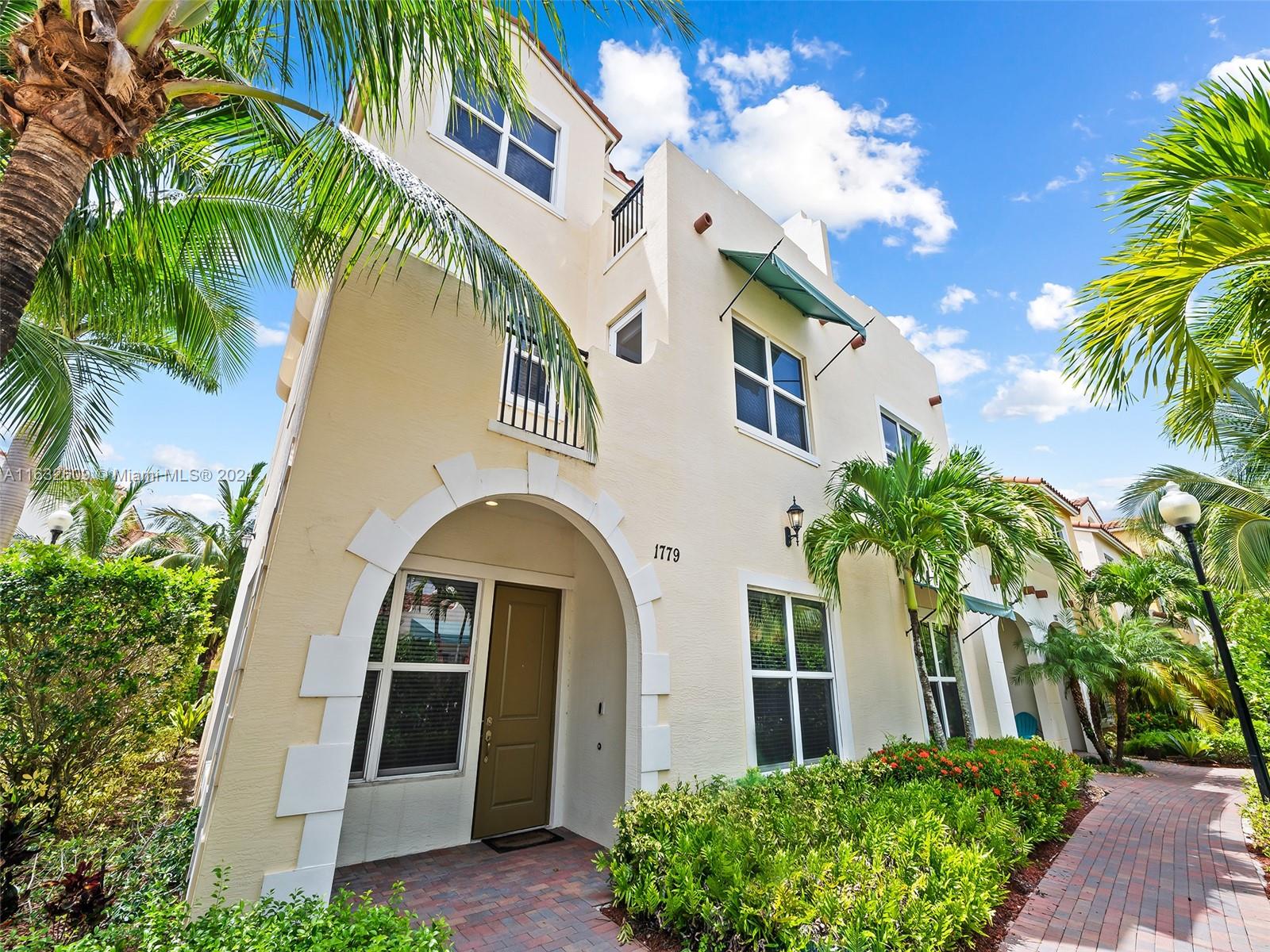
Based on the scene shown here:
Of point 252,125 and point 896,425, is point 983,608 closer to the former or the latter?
point 896,425

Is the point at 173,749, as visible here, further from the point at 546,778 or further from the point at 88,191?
the point at 88,191

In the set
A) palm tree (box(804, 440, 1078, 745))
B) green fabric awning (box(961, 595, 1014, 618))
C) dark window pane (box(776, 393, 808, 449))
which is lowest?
green fabric awning (box(961, 595, 1014, 618))

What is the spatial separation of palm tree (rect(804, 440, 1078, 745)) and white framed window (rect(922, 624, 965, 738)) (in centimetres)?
109

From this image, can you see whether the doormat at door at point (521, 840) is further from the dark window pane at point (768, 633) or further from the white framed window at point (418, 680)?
the dark window pane at point (768, 633)

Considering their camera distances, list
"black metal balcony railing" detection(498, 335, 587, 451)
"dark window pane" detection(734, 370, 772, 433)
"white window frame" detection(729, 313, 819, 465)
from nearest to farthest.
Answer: "black metal balcony railing" detection(498, 335, 587, 451)
"white window frame" detection(729, 313, 819, 465)
"dark window pane" detection(734, 370, 772, 433)

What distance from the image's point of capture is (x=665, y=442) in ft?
21.7

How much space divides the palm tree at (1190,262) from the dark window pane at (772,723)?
4.66 meters

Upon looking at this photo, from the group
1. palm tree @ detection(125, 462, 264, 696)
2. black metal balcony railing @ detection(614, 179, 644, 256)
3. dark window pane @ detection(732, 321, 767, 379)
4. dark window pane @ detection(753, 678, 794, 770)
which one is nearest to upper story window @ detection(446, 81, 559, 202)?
black metal balcony railing @ detection(614, 179, 644, 256)

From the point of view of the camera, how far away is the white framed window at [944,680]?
9398 millimetres

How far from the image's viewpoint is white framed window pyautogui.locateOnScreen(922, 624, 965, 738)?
9.40 metres

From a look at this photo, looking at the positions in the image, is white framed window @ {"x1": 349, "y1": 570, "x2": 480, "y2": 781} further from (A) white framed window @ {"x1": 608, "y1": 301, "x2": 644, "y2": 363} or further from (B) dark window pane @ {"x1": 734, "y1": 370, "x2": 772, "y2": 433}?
(B) dark window pane @ {"x1": 734, "y1": 370, "x2": 772, "y2": 433}

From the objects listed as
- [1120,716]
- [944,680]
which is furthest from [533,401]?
[1120,716]

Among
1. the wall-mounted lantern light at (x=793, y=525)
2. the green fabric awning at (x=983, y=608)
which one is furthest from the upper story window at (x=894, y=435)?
the wall-mounted lantern light at (x=793, y=525)

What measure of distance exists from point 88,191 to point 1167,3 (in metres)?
11.3
